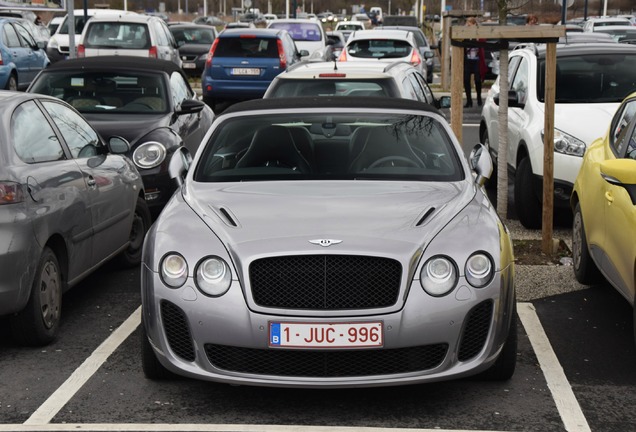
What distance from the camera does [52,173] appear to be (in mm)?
6809

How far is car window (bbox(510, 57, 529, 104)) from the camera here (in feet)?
36.9

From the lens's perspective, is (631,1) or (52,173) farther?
(631,1)

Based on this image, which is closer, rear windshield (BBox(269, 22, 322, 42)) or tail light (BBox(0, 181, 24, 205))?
tail light (BBox(0, 181, 24, 205))

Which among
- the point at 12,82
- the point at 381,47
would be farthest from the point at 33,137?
the point at 381,47

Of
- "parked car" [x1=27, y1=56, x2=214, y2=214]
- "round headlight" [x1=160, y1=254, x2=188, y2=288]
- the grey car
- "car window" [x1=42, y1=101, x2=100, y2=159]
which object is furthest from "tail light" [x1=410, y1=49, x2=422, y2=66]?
"round headlight" [x1=160, y1=254, x2=188, y2=288]

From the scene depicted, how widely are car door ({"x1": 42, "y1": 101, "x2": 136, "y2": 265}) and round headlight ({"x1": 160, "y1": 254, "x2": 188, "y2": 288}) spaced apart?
86.0 inches

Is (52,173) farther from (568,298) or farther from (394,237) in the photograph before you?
(568,298)

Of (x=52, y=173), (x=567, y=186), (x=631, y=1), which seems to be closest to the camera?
(x=52, y=173)

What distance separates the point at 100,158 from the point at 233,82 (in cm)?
1421

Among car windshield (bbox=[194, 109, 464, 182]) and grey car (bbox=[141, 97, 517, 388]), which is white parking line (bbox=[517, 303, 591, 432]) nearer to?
grey car (bbox=[141, 97, 517, 388])

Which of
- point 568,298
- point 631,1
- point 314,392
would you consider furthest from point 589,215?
point 631,1

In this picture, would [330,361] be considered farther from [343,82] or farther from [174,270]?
[343,82]

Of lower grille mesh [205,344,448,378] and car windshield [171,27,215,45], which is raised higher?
car windshield [171,27,215,45]

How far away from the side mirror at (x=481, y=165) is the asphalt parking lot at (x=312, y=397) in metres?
0.97
